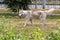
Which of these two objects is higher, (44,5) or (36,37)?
(36,37)

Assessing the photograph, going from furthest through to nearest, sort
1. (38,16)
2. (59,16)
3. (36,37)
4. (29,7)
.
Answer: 1. (29,7)
2. (59,16)
3. (38,16)
4. (36,37)

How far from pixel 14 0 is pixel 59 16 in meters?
2.93

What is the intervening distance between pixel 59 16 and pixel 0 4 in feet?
14.2

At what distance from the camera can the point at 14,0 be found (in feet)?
53.6

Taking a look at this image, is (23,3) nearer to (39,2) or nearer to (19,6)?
(19,6)

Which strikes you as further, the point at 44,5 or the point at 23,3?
the point at 44,5

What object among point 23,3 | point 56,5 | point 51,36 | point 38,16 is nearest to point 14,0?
point 23,3

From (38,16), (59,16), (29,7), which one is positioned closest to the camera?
(38,16)

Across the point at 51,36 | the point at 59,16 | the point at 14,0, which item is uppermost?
the point at 51,36

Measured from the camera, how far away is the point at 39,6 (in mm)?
18281

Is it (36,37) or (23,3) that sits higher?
(36,37)

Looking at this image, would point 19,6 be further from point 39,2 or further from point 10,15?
point 39,2

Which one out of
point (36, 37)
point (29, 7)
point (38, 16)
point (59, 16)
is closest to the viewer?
point (36, 37)

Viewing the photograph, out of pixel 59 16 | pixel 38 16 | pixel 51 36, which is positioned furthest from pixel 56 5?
pixel 51 36
